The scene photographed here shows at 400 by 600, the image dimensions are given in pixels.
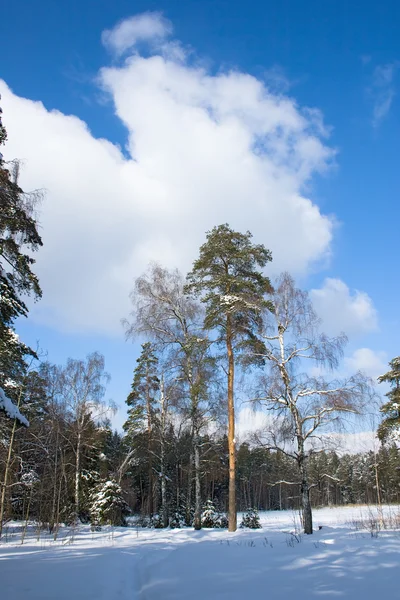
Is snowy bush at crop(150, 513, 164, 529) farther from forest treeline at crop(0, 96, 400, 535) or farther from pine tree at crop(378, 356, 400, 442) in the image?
pine tree at crop(378, 356, 400, 442)

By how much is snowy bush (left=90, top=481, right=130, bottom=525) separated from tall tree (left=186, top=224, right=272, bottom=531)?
9304 millimetres

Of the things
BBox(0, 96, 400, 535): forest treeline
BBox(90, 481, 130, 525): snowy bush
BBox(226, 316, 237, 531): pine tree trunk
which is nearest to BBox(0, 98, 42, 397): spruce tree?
BBox(0, 96, 400, 535): forest treeline

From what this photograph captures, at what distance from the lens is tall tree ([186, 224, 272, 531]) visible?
A: 1602 cm

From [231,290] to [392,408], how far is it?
14.0 meters

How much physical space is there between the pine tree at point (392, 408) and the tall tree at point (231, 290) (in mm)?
10050

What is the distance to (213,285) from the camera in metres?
17.4

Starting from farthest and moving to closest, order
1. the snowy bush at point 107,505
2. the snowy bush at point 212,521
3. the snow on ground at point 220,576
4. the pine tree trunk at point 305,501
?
the snowy bush at point 107,505, the snowy bush at point 212,521, the pine tree trunk at point 305,501, the snow on ground at point 220,576

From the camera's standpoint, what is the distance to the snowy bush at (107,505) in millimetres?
22344

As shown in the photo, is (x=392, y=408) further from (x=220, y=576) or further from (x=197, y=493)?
(x=220, y=576)

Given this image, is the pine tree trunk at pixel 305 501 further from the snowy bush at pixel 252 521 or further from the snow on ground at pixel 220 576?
the snowy bush at pixel 252 521

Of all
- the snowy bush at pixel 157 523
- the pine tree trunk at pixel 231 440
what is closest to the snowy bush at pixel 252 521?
the snowy bush at pixel 157 523

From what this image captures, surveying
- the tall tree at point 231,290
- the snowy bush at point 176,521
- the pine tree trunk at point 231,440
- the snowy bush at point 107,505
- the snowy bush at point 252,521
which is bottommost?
the snowy bush at point 176,521

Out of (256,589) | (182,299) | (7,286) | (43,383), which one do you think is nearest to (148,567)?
(256,589)

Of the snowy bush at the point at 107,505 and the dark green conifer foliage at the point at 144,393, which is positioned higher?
the dark green conifer foliage at the point at 144,393
